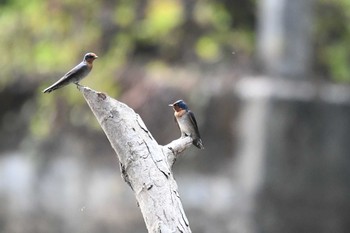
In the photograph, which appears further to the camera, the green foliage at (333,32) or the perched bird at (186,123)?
the green foliage at (333,32)

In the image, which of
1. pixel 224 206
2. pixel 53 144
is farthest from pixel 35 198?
pixel 224 206

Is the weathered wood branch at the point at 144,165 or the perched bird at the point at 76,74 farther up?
the perched bird at the point at 76,74

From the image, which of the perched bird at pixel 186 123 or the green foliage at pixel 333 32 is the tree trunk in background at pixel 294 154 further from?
the perched bird at pixel 186 123

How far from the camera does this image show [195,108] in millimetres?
6059

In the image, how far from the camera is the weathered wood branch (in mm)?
2104

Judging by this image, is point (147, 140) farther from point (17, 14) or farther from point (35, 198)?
point (17, 14)

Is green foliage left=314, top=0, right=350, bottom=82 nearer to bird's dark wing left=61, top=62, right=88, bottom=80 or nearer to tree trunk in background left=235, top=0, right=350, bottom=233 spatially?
tree trunk in background left=235, top=0, right=350, bottom=233

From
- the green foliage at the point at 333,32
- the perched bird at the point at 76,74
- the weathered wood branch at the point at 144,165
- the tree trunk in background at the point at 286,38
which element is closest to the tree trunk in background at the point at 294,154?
the tree trunk in background at the point at 286,38

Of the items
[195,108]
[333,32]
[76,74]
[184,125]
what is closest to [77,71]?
[76,74]

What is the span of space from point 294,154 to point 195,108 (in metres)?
0.64

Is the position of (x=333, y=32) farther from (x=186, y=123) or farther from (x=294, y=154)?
(x=186, y=123)

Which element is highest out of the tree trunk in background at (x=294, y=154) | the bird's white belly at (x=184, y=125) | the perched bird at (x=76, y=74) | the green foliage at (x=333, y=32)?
the green foliage at (x=333, y=32)

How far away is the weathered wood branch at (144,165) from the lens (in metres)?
2.10

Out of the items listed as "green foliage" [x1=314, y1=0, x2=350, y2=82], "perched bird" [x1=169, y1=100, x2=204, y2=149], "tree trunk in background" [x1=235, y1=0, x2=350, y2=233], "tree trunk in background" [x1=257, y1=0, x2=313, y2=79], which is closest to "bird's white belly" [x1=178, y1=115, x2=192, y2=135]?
"perched bird" [x1=169, y1=100, x2=204, y2=149]
